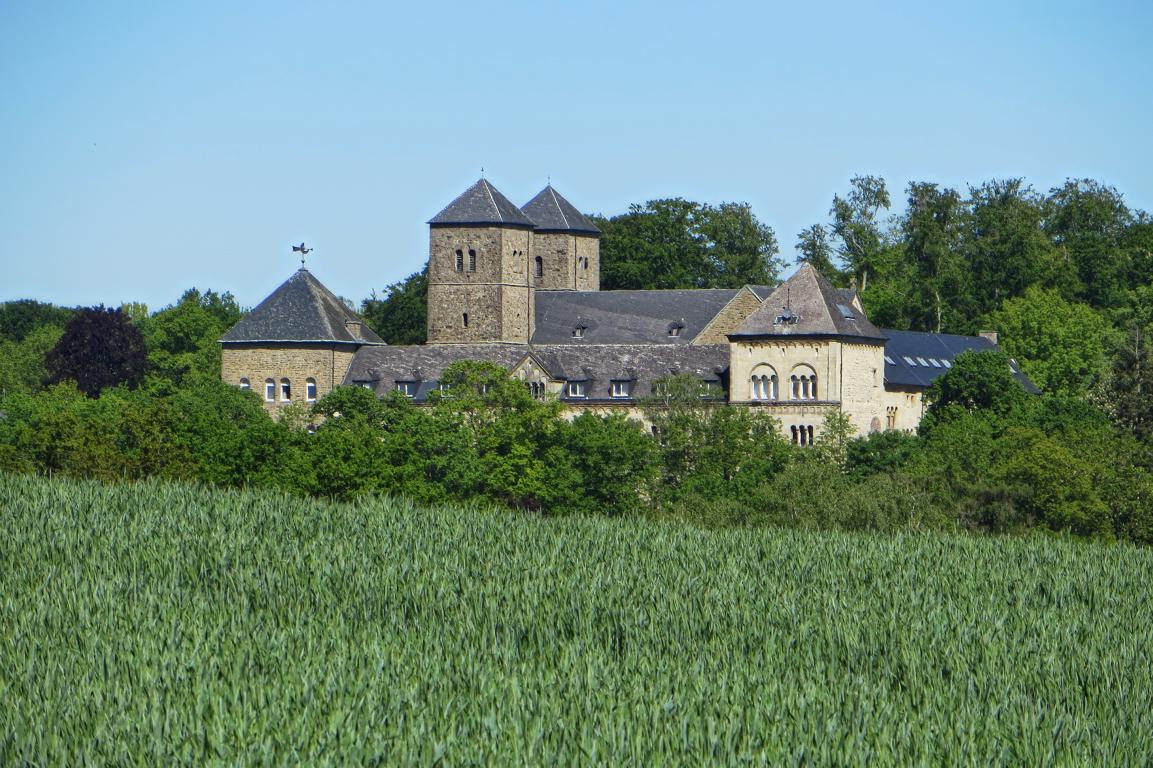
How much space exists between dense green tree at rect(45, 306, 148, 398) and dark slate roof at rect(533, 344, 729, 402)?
28.8 metres

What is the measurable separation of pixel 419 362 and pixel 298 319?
640 centimetres

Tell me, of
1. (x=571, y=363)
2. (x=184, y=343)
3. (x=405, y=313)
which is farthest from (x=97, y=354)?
(x=571, y=363)

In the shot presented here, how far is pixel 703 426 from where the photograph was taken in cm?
6650

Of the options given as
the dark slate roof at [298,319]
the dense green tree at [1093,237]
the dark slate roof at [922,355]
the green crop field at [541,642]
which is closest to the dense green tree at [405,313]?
the dark slate roof at [298,319]

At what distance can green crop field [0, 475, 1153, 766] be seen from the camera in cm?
1365

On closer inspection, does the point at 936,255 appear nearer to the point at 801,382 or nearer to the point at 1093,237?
the point at 1093,237

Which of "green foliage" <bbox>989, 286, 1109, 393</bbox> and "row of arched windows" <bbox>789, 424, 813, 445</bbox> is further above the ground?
"green foliage" <bbox>989, 286, 1109, 393</bbox>

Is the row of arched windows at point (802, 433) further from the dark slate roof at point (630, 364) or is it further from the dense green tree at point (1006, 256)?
the dense green tree at point (1006, 256)

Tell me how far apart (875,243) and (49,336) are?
60.7 m

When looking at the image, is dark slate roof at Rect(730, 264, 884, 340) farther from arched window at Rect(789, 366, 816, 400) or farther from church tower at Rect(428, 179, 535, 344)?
church tower at Rect(428, 179, 535, 344)

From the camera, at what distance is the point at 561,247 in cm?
8881

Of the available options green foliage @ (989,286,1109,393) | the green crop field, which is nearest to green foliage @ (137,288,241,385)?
green foliage @ (989,286,1109,393)

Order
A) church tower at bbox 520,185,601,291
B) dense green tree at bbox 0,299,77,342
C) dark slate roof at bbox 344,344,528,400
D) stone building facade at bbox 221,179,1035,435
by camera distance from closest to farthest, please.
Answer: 1. stone building facade at bbox 221,179,1035,435
2. dark slate roof at bbox 344,344,528,400
3. church tower at bbox 520,185,601,291
4. dense green tree at bbox 0,299,77,342

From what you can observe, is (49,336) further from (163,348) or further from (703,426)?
(703,426)
